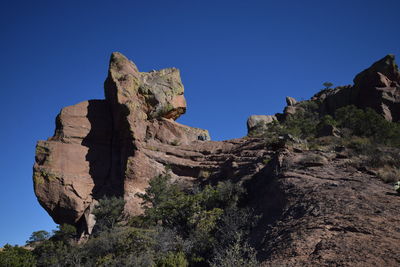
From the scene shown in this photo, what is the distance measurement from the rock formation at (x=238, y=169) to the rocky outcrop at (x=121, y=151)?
0.36 ft

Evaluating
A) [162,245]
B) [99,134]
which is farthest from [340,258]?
[99,134]

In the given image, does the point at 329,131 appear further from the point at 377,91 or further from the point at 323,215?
the point at 323,215

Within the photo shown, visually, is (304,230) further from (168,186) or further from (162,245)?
(168,186)

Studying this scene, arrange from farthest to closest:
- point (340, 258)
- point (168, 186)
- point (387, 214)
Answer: point (168, 186) → point (387, 214) → point (340, 258)

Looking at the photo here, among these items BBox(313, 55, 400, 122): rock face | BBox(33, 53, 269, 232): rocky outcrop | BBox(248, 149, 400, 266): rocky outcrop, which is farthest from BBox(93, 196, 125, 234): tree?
BBox(313, 55, 400, 122): rock face

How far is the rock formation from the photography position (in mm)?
11094

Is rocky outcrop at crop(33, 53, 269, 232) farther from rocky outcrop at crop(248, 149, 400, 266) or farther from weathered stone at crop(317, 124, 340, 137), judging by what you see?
rocky outcrop at crop(248, 149, 400, 266)

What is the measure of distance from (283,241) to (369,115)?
25.9 m

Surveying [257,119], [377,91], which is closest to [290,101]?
[257,119]

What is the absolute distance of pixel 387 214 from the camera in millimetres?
11820

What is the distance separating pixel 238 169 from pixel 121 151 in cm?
Result: 1400

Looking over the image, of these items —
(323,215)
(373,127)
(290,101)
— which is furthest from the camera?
(290,101)

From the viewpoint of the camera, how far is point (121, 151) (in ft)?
114

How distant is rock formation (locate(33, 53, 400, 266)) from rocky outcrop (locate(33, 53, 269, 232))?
0.36 feet
